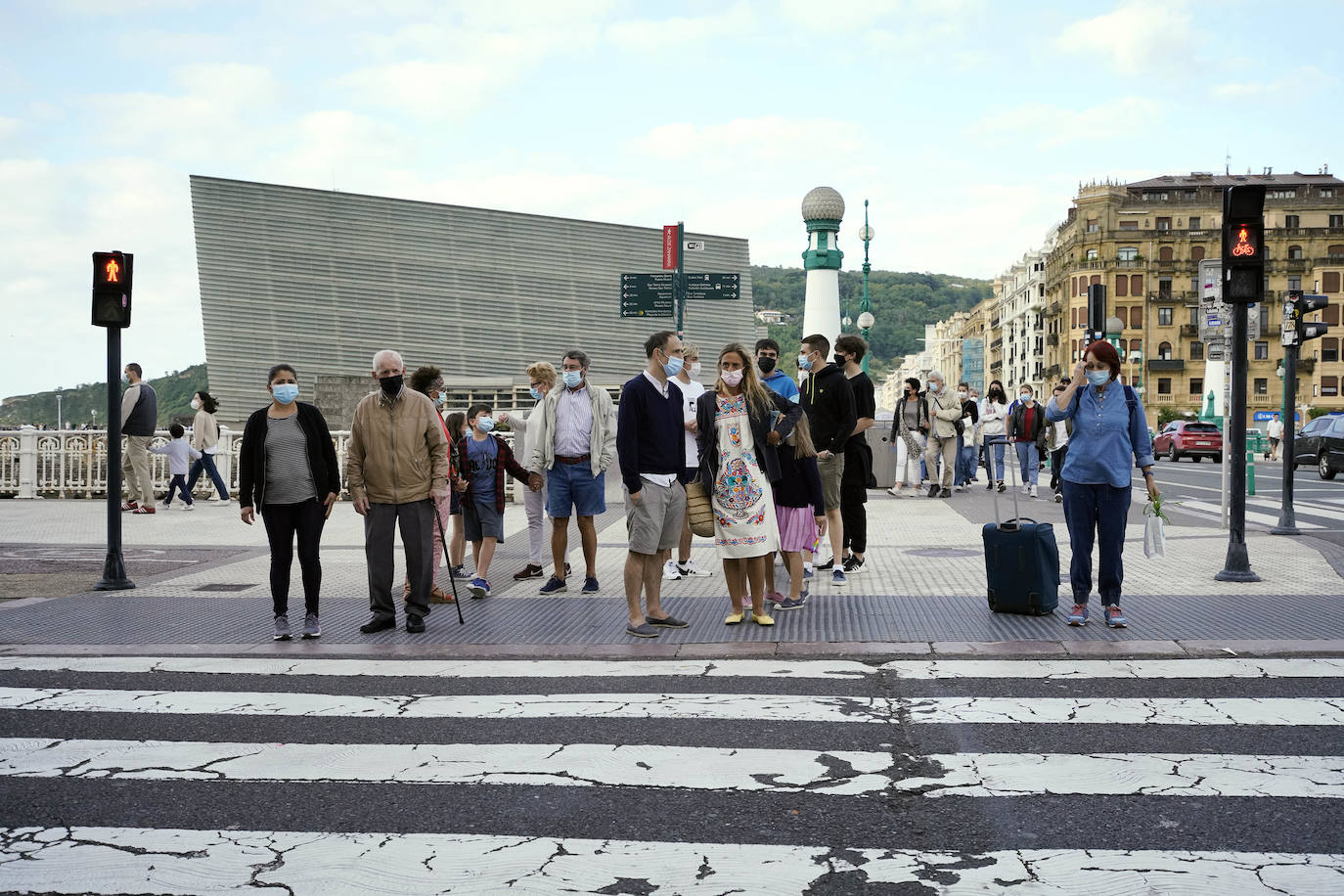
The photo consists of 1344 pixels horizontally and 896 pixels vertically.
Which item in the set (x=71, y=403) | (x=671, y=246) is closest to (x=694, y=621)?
(x=671, y=246)

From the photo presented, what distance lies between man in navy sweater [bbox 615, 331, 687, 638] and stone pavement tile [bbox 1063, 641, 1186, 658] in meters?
2.51

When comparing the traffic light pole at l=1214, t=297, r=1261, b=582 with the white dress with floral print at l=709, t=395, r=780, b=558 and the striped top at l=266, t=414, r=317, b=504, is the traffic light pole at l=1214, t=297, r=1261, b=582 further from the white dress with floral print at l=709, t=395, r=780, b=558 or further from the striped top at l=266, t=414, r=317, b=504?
the striped top at l=266, t=414, r=317, b=504

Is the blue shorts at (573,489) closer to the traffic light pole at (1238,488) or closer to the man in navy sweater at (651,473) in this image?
the man in navy sweater at (651,473)

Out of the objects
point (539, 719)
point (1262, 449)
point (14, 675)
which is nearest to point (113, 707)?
point (14, 675)

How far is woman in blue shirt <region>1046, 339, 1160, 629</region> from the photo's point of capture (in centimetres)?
795

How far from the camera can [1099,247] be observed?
9994 centimetres

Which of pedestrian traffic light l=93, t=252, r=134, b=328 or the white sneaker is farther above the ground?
pedestrian traffic light l=93, t=252, r=134, b=328

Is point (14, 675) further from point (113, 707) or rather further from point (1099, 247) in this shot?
point (1099, 247)

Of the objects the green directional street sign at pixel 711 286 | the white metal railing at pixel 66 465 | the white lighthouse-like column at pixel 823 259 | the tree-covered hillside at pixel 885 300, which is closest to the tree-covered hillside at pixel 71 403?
the tree-covered hillside at pixel 885 300

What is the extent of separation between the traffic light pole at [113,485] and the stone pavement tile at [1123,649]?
7.49m

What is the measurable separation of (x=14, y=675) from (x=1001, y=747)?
213 inches

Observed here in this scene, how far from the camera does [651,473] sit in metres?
8.19

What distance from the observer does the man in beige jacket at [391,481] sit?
8.23m

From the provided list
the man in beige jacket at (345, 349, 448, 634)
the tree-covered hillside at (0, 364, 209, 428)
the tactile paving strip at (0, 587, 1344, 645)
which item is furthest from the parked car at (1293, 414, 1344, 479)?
the tree-covered hillside at (0, 364, 209, 428)
